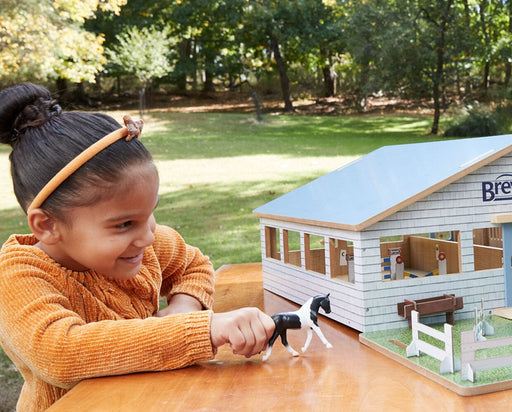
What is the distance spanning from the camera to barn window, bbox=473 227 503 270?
210 cm

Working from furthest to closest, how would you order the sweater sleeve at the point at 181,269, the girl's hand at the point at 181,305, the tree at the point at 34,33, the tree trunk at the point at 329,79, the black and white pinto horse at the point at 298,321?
1. the tree trunk at the point at 329,79
2. the tree at the point at 34,33
3. the sweater sleeve at the point at 181,269
4. the girl's hand at the point at 181,305
5. the black and white pinto horse at the point at 298,321

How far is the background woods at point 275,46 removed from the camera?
10.9 metres

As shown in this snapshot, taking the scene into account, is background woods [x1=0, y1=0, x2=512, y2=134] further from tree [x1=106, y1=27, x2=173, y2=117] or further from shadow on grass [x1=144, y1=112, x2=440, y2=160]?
shadow on grass [x1=144, y1=112, x2=440, y2=160]

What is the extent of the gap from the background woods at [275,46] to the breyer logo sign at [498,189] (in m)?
8.15

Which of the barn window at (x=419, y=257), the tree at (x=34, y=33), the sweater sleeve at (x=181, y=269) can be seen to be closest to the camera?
the sweater sleeve at (x=181, y=269)

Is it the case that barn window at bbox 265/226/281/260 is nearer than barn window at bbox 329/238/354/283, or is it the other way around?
barn window at bbox 329/238/354/283

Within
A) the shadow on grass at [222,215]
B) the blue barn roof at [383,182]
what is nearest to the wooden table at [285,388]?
the blue barn roof at [383,182]

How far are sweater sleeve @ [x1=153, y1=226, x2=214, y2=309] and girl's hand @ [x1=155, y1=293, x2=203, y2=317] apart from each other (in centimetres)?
2

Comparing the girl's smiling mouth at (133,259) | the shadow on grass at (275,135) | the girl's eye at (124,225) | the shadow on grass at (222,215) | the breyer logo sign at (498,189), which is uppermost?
the girl's eye at (124,225)

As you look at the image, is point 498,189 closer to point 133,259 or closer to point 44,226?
point 133,259

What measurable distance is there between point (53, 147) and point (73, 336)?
0.40 metres

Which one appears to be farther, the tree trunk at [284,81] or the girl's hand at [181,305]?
the tree trunk at [284,81]

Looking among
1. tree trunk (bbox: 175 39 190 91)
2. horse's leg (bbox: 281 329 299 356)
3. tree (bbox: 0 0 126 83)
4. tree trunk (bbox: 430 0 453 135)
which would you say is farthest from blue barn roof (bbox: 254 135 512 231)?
tree trunk (bbox: 175 39 190 91)

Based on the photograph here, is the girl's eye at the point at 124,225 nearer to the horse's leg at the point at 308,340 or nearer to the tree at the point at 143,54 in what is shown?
the horse's leg at the point at 308,340
